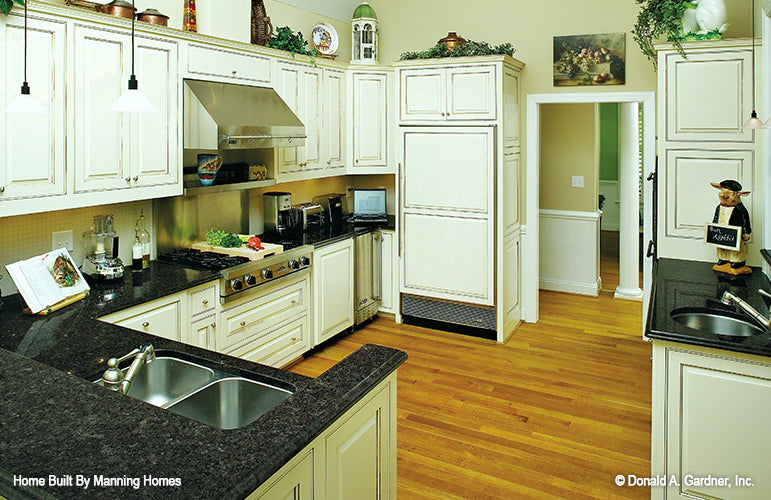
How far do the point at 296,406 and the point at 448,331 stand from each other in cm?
376

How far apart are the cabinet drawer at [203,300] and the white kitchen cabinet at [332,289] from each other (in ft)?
3.56

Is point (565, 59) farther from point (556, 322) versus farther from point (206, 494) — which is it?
point (206, 494)

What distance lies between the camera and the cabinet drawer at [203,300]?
3.35 meters

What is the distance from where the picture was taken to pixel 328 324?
15.4 ft

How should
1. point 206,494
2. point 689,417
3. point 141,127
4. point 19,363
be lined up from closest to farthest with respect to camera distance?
point 206,494 < point 19,363 < point 689,417 < point 141,127

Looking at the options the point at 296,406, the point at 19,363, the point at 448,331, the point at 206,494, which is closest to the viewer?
the point at 206,494

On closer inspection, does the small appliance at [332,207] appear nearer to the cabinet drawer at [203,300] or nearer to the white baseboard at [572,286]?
the cabinet drawer at [203,300]

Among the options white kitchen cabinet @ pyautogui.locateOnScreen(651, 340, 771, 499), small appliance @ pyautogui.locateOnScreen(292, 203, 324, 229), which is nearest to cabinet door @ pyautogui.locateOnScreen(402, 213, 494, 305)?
small appliance @ pyautogui.locateOnScreen(292, 203, 324, 229)

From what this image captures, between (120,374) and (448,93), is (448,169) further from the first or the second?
(120,374)

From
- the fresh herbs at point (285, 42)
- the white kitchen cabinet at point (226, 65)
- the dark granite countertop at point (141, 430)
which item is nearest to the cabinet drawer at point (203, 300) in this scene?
the dark granite countertop at point (141, 430)

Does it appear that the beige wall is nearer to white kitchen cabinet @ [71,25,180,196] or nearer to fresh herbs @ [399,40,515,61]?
fresh herbs @ [399,40,515,61]

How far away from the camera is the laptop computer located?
552 cm

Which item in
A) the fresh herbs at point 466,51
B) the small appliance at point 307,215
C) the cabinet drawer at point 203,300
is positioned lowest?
the cabinet drawer at point 203,300

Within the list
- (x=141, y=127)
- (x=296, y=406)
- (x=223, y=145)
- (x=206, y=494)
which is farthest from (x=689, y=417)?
(x=141, y=127)
